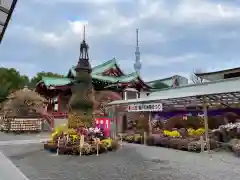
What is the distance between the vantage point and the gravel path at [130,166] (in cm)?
829

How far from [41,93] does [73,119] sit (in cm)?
2111

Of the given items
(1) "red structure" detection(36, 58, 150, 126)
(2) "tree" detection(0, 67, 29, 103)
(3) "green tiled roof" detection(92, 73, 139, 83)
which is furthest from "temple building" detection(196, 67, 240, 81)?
(2) "tree" detection(0, 67, 29, 103)

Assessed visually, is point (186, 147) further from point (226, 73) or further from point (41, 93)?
point (41, 93)

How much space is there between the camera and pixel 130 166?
9.81 meters

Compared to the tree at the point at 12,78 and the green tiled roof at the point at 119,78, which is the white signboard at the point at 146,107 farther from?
the tree at the point at 12,78

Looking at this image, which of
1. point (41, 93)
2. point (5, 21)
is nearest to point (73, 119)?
point (5, 21)

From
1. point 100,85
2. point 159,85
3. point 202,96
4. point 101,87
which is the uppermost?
point 159,85

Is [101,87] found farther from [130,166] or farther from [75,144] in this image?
[130,166]

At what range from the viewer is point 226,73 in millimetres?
26531

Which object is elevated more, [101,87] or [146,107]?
[101,87]

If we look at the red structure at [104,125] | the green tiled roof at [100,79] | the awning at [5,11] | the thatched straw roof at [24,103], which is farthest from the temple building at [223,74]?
the awning at [5,11]

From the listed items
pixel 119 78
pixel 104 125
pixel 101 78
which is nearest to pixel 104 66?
pixel 119 78

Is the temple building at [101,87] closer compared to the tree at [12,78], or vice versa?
the temple building at [101,87]

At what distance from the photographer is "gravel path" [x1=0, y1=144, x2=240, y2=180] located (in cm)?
829
